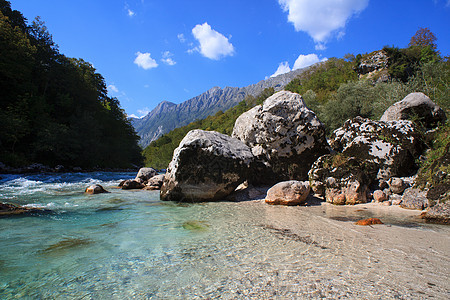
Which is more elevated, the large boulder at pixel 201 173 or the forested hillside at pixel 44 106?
the forested hillside at pixel 44 106

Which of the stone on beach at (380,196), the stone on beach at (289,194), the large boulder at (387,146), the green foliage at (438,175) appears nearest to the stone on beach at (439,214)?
the green foliage at (438,175)

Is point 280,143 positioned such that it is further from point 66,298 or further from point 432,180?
point 66,298

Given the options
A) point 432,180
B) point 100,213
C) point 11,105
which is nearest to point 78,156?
point 11,105

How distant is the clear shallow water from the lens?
1845 mm

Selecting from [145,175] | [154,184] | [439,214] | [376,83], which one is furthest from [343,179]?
[376,83]

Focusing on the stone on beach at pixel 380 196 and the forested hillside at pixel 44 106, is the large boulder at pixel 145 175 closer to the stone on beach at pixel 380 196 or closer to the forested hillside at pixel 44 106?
the stone on beach at pixel 380 196

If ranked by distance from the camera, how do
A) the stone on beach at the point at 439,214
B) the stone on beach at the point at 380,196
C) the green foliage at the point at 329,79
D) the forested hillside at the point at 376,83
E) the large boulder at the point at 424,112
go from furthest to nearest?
1. the green foliage at the point at 329,79
2. the forested hillside at the point at 376,83
3. the large boulder at the point at 424,112
4. the stone on beach at the point at 380,196
5. the stone on beach at the point at 439,214

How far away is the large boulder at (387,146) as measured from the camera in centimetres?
679

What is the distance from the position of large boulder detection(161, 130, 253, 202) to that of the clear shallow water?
9.04ft

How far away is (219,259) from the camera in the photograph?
2553 millimetres

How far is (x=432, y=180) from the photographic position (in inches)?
203

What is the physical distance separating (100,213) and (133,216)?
980 millimetres

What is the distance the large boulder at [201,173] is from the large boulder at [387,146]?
4.32 metres

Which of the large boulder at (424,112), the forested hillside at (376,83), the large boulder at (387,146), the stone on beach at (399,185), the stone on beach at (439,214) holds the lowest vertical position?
the stone on beach at (439,214)
